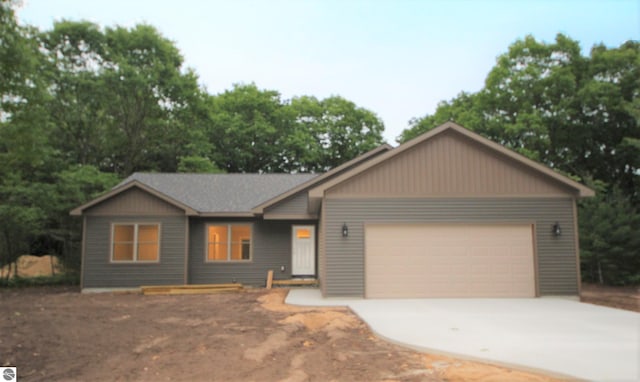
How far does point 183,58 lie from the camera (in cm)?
2672

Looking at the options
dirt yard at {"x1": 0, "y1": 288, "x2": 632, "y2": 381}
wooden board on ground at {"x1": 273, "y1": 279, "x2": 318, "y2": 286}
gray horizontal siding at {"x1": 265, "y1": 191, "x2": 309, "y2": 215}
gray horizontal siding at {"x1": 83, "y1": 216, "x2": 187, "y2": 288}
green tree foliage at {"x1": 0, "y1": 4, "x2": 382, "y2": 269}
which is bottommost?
dirt yard at {"x1": 0, "y1": 288, "x2": 632, "y2": 381}

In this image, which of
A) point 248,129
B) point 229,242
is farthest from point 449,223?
point 248,129

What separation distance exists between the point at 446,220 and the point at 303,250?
569cm

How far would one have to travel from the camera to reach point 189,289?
13602mm

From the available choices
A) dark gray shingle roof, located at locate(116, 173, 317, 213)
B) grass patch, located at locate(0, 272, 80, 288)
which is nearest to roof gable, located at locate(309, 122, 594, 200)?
dark gray shingle roof, located at locate(116, 173, 317, 213)

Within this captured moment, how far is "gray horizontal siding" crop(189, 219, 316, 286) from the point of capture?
1486 cm

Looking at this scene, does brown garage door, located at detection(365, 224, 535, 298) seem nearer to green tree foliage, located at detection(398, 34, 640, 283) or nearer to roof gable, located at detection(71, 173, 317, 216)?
roof gable, located at detection(71, 173, 317, 216)

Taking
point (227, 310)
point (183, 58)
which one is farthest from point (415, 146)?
point (183, 58)

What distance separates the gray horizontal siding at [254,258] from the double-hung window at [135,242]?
3.98ft

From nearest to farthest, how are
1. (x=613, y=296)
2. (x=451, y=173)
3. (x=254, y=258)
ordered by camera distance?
(x=451, y=173), (x=613, y=296), (x=254, y=258)

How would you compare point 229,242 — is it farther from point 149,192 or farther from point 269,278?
point 149,192

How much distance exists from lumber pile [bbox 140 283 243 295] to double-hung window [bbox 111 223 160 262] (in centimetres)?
119

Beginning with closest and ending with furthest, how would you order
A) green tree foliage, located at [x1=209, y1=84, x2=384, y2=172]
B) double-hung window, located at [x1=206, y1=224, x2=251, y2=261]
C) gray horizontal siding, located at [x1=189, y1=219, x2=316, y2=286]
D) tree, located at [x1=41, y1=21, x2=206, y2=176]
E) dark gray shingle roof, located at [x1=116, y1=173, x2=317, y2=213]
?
1. gray horizontal siding, located at [x1=189, y1=219, x2=316, y2=286]
2. double-hung window, located at [x1=206, y1=224, x2=251, y2=261]
3. dark gray shingle roof, located at [x1=116, y1=173, x2=317, y2=213]
4. tree, located at [x1=41, y1=21, x2=206, y2=176]
5. green tree foliage, located at [x1=209, y1=84, x2=384, y2=172]

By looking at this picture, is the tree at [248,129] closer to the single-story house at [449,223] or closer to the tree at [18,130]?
the tree at [18,130]
